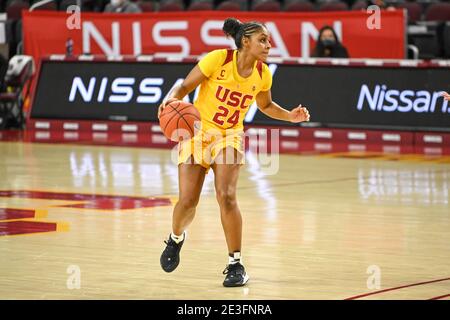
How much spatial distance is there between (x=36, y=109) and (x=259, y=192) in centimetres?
1002

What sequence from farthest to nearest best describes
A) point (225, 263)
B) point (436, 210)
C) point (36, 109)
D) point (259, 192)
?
1. point (36, 109)
2. point (259, 192)
3. point (436, 210)
4. point (225, 263)

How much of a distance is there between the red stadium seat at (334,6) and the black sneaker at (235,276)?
52.9ft

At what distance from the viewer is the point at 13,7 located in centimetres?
2800

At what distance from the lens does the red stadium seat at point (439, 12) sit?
950 inches

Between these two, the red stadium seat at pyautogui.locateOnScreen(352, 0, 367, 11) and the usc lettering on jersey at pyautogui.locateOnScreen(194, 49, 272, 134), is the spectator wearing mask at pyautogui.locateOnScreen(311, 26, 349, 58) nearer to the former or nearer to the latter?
the red stadium seat at pyautogui.locateOnScreen(352, 0, 367, 11)

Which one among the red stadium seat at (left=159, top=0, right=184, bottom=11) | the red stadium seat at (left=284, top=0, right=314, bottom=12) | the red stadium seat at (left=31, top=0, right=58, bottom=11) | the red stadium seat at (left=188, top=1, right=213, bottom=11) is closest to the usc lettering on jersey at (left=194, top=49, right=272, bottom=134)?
the red stadium seat at (left=284, top=0, right=314, bottom=12)

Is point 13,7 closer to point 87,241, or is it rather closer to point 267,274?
point 87,241

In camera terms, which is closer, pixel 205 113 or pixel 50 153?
pixel 205 113

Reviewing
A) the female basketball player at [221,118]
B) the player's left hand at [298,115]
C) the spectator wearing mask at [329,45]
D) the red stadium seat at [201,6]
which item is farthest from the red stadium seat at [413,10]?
the female basketball player at [221,118]

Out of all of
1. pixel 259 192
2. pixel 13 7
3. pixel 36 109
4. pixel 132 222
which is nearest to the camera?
pixel 132 222

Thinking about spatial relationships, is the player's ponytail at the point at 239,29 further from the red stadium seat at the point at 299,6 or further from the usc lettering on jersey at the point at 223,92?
the red stadium seat at the point at 299,6

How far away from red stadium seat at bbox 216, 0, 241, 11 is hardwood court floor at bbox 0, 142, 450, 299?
24.2ft

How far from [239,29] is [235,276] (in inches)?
74.1
